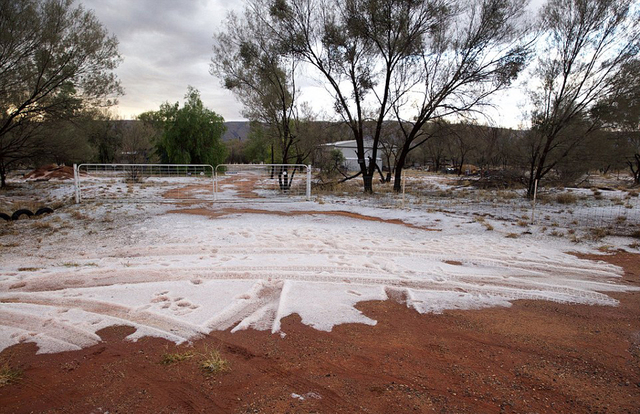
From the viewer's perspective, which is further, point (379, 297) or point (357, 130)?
point (357, 130)

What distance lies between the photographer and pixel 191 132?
39062 millimetres

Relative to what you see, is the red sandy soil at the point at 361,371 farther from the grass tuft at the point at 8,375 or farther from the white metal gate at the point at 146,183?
the white metal gate at the point at 146,183

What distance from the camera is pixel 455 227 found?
8.91m

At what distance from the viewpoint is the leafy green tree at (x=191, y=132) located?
39.1 metres

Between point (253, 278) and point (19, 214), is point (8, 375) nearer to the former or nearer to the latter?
point (253, 278)

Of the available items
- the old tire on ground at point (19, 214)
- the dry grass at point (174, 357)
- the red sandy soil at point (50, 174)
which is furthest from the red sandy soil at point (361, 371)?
the red sandy soil at point (50, 174)

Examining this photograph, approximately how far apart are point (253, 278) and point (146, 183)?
14.2m

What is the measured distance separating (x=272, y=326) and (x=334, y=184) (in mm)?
16389

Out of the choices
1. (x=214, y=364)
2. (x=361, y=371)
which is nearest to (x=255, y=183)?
(x=214, y=364)

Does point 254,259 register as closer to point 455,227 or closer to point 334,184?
point 455,227

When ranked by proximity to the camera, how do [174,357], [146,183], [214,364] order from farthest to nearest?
1. [146,183]
2. [174,357]
3. [214,364]

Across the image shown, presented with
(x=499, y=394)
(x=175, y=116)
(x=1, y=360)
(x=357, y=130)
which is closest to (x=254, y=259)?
(x=1, y=360)

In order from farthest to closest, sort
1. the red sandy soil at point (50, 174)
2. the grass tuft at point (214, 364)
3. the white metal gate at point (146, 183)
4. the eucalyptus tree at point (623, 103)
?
1. the red sandy soil at point (50, 174)
2. the eucalyptus tree at point (623, 103)
3. the white metal gate at point (146, 183)
4. the grass tuft at point (214, 364)

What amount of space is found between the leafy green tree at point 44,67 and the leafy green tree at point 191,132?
21.6 meters
